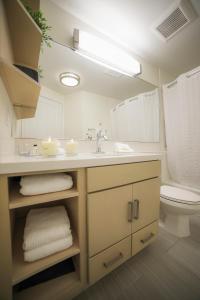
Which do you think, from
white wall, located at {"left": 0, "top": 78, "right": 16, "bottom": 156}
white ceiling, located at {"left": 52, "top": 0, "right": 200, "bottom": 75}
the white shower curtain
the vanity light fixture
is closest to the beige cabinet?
white wall, located at {"left": 0, "top": 78, "right": 16, "bottom": 156}

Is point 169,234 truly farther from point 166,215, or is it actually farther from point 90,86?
point 90,86

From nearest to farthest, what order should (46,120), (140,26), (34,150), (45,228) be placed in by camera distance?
(45,228), (34,150), (46,120), (140,26)

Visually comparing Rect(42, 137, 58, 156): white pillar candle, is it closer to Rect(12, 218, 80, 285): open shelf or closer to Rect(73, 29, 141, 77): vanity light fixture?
Rect(12, 218, 80, 285): open shelf

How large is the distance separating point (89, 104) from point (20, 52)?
63 centimetres

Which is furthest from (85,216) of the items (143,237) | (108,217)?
(143,237)

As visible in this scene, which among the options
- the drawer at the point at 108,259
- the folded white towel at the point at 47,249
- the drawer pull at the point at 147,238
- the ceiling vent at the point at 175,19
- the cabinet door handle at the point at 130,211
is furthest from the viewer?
the ceiling vent at the point at 175,19

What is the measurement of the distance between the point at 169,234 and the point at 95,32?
2065mm

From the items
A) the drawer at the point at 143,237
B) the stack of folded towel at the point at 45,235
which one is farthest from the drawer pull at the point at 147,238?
the stack of folded towel at the point at 45,235

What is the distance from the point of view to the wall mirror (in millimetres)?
1044

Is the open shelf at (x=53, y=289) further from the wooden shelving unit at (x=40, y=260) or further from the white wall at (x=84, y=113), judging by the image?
the white wall at (x=84, y=113)

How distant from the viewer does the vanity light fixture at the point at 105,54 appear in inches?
43.5

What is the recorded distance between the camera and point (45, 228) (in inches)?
26.4

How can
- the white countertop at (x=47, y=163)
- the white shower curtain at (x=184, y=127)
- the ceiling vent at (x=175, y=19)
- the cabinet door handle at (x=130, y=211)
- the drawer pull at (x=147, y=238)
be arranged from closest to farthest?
the white countertop at (x=47, y=163), the cabinet door handle at (x=130, y=211), the drawer pull at (x=147, y=238), the ceiling vent at (x=175, y=19), the white shower curtain at (x=184, y=127)

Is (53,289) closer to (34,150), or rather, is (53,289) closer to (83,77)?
(34,150)
